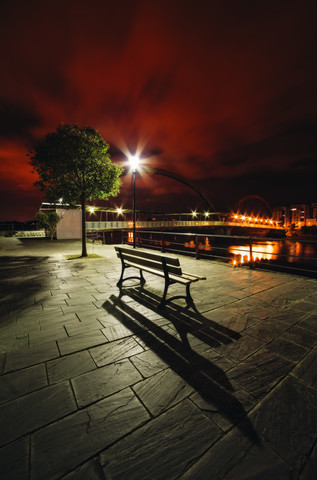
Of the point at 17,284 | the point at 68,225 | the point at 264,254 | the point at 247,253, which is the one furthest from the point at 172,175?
the point at 17,284

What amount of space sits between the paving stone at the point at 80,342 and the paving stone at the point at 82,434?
973 millimetres

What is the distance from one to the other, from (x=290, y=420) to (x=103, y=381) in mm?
1728

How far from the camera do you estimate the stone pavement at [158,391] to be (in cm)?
145

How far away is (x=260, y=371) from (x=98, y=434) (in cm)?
173

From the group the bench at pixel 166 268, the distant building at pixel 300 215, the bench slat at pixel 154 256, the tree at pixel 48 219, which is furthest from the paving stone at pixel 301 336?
the distant building at pixel 300 215

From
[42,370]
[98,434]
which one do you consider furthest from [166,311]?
[98,434]

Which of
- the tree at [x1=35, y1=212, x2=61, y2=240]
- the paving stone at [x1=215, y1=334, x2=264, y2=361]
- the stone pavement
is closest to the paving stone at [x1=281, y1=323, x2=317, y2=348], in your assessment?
the stone pavement

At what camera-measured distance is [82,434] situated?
1633 mm

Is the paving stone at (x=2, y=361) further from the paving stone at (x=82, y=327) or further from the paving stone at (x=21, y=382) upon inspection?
the paving stone at (x=82, y=327)

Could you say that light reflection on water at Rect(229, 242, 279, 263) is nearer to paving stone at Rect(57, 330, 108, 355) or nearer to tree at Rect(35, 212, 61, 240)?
paving stone at Rect(57, 330, 108, 355)

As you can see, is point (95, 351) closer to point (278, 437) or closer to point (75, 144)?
point (278, 437)

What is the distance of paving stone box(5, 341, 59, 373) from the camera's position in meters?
2.45

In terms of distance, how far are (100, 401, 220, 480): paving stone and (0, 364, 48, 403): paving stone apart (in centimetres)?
108

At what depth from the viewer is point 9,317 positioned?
370cm
